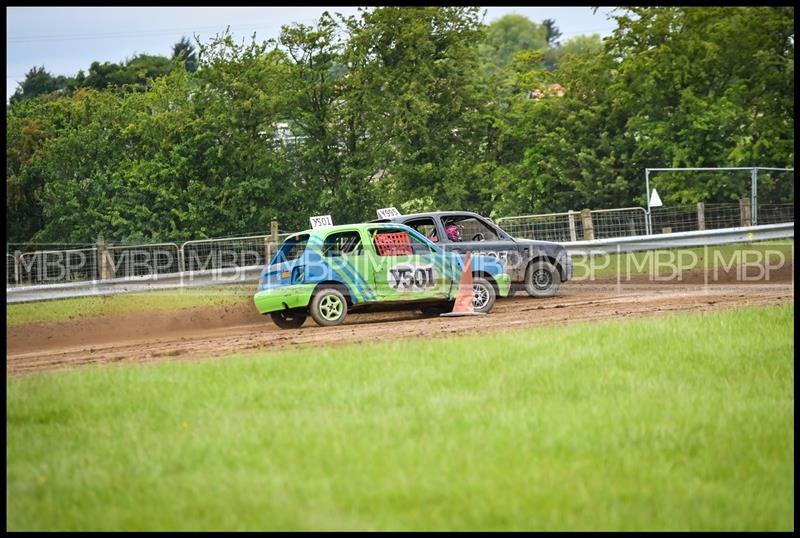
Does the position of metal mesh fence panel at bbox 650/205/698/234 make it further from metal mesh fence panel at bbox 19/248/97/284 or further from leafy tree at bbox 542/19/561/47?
leafy tree at bbox 542/19/561/47

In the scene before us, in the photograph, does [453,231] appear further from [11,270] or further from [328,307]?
[11,270]

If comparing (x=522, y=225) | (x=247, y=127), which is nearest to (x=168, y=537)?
(x=522, y=225)

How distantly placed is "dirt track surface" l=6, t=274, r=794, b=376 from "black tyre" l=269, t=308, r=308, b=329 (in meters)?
0.17

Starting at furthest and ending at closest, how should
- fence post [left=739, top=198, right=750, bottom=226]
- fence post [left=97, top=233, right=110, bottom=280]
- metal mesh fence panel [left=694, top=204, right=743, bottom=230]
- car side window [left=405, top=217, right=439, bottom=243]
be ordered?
metal mesh fence panel [left=694, top=204, right=743, bottom=230], fence post [left=739, top=198, right=750, bottom=226], fence post [left=97, top=233, right=110, bottom=280], car side window [left=405, top=217, right=439, bottom=243]

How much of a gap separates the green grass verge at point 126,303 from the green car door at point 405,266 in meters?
4.95

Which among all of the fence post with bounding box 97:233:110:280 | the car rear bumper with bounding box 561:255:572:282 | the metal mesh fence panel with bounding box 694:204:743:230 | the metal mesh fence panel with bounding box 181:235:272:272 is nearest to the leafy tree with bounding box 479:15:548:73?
the metal mesh fence panel with bounding box 694:204:743:230

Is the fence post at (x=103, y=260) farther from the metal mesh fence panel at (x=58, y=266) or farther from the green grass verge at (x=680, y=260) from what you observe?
the green grass verge at (x=680, y=260)

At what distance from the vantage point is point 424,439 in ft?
26.9

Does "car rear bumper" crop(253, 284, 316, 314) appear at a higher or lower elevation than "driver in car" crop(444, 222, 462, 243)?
lower

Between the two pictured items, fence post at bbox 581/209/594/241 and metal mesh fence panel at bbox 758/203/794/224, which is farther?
metal mesh fence panel at bbox 758/203/794/224

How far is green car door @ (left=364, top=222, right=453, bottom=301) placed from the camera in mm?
16875

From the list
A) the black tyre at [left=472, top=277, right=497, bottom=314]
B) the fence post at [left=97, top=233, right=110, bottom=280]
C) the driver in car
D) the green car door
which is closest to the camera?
the green car door

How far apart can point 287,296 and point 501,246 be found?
4540 millimetres

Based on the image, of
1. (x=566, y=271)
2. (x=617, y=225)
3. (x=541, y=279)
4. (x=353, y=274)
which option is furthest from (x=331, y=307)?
(x=617, y=225)
